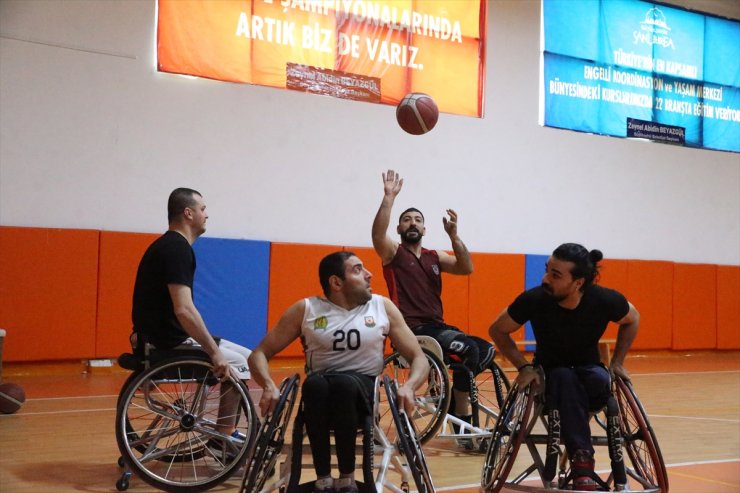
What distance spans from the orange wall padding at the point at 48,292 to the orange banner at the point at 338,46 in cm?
174

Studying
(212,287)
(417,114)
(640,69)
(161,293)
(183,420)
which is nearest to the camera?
(183,420)

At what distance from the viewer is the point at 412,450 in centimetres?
257

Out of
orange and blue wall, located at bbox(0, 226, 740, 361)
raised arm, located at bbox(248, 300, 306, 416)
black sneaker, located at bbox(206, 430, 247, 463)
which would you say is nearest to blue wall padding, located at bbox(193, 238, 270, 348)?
orange and blue wall, located at bbox(0, 226, 740, 361)

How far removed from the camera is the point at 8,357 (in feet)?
21.6

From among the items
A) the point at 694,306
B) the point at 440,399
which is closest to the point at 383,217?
the point at 440,399

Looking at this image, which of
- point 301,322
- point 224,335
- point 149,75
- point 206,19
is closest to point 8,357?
point 224,335

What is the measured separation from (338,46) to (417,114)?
283 cm

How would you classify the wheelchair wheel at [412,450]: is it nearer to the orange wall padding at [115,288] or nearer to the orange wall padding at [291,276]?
the orange wall padding at [115,288]

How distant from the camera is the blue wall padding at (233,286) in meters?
7.41

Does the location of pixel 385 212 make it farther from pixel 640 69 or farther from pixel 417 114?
pixel 640 69

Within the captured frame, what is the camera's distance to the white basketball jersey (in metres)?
2.91

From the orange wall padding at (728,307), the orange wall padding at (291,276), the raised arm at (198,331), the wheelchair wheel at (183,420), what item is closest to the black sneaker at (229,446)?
the wheelchair wheel at (183,420)

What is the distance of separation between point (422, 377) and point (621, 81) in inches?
300

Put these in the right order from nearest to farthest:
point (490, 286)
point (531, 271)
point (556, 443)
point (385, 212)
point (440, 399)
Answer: point (556, 443)
point (440, 399)
point (385, 212)
point (490, 286)
point (531, 271)
